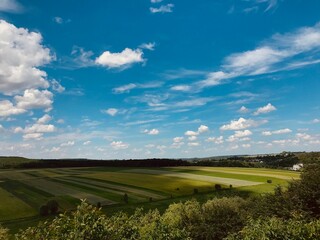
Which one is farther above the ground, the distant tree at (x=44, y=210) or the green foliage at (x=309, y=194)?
the green foliage at (x=309, y=194)

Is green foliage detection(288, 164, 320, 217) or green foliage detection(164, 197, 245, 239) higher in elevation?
green foliage detection(288, 164, 320, 217)

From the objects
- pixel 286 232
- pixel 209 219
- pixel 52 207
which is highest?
pixel 286 232

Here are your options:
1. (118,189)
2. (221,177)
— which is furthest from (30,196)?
(221,177)

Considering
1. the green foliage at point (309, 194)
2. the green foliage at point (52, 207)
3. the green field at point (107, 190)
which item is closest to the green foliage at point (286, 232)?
the green foliage at point (309, 194)

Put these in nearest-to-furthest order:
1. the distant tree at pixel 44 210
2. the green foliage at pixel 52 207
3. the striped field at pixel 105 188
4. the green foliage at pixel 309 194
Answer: the green foliage at pixel 309 194
the distant tree at pixel 44 210
the green foliage at pixel 52 207
the striped field at pixel 105 188

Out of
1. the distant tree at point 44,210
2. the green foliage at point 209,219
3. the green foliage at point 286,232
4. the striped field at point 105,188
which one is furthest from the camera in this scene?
the striped field at point 105,188

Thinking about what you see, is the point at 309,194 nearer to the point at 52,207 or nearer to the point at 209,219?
the point at 209,219

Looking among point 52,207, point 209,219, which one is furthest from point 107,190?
point 209,219

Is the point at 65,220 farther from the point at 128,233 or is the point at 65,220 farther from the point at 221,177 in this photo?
the point at 221,177

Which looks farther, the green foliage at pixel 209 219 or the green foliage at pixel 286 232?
the green foliage at pixel 209 219

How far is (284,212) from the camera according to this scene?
47.3m

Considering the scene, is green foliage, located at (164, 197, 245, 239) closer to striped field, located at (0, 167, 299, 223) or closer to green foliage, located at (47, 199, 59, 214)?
green foliage, located at (47, 199, 59, 214)

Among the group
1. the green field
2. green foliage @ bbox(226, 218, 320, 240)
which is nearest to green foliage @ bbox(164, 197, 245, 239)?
green foliage @ bbox(226, 218, 320, 240)

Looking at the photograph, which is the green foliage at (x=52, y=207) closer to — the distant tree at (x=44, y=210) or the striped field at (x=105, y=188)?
Answer: the distant tree at (x=44, y=210)
